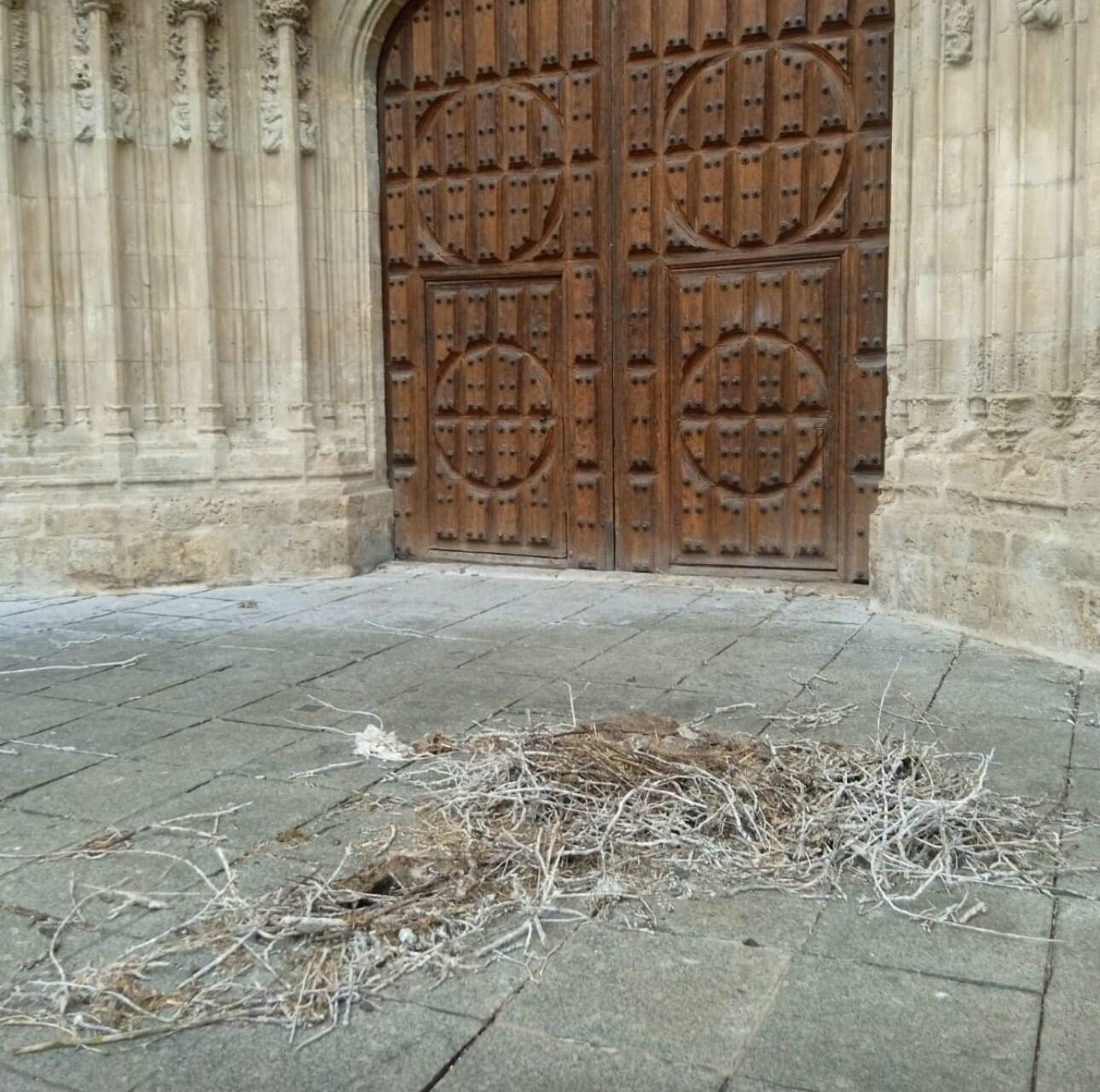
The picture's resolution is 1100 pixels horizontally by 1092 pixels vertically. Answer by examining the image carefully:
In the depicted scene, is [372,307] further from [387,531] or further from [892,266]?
[892,266]

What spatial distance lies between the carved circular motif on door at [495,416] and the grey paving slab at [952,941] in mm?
4663

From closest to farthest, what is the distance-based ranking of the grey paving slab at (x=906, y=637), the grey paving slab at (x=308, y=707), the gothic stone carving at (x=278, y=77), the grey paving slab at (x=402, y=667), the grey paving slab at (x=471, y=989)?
the grey paving slab at (x=471, y=989) < the grey paving slab at (x=308, y=707) < the grey paving slab at (x=402, y=667) < the grey paving slab at (x=906, y=637) < the gothic stone carving at (x=278, y=77)

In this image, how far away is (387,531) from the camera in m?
7.20

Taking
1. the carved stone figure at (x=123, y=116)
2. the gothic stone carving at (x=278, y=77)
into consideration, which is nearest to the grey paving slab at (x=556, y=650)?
A: the gothic stone carving at (x=278, y=77)

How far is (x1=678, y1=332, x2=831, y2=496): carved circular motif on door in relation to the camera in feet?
20.2

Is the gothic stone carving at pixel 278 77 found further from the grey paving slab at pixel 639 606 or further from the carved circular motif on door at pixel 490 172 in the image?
the grey paving slab at pixel 639 606

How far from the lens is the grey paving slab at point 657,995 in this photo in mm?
1895

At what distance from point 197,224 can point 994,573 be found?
15.5 ft

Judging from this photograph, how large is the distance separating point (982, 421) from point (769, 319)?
4.71 ft

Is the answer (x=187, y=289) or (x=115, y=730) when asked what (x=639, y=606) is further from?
(x=187, y=289)

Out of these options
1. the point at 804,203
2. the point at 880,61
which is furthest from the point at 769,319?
the point at 880,61

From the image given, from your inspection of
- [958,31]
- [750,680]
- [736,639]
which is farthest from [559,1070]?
[958,31]

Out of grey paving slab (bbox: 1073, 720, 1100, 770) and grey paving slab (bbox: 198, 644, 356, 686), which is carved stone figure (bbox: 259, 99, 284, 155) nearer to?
grey paving slab (bbox: 198, 644, 356, 686)

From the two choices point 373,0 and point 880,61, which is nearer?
point 880,61
